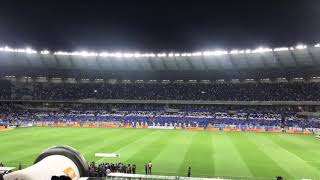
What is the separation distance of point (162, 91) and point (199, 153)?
178 feet

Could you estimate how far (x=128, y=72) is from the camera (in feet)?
305

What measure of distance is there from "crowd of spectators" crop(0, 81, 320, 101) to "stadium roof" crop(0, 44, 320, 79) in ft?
16.6

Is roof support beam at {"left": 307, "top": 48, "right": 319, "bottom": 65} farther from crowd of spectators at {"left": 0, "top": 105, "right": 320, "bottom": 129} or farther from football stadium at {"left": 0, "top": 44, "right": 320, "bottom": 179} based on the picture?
crowd of spectators at {"left": 0, "top": 105, "right": 320, "bottom": 129}

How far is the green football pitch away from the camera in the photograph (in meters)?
28.5

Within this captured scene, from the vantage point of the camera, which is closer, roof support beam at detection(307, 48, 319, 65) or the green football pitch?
the green football pitch

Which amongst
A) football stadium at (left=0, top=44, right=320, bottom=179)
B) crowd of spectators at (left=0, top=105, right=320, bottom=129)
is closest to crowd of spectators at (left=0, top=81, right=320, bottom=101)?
football stadium at (left=0, top=44, right=320, bottom=179)

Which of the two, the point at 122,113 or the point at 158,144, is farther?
the point at 122,113

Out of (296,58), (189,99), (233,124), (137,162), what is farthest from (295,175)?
(189,99)

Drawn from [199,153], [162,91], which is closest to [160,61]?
[162,91]

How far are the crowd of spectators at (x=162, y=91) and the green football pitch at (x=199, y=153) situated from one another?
3384 cm

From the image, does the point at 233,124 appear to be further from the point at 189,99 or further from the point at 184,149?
the point at 184,149

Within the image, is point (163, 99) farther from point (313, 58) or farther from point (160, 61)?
point (313, 58)

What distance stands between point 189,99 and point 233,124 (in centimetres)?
2097

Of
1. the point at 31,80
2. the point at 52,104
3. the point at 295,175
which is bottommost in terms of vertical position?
the point at 295,175
